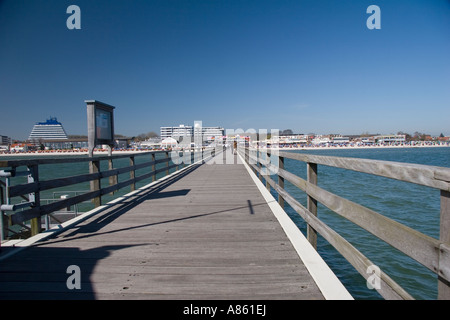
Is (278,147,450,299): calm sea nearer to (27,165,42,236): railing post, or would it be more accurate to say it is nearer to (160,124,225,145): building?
(27,165,42,236): railing post

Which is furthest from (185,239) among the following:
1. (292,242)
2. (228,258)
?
(292,242)

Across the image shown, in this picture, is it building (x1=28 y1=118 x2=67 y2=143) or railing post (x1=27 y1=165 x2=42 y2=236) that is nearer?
railing post (x1=27 y1=165 x2=42 y2=236)

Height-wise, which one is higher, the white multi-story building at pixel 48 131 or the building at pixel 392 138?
the white multi-story building at pixel 48 131

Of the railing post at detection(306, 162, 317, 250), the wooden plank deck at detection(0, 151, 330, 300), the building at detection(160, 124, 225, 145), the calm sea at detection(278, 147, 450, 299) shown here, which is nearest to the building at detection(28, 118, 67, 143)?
the building at detection(160, 124, 225, 145)

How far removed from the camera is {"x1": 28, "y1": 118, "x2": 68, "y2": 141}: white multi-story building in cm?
15862

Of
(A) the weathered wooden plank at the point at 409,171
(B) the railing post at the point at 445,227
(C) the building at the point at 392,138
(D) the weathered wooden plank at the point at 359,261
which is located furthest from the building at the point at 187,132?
(B) the railing post at the point at 445,227

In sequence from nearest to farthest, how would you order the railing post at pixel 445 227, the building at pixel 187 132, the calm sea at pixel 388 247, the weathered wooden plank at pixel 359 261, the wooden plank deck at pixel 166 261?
the railing post at pixel 445 227, the weathered wooden plank at pixel 359 261, the wooden plank deck at pixel 166 261, the calm sea at pixel 388 247, the building at pixel 187 132

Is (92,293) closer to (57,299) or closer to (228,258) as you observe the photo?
(57,299)

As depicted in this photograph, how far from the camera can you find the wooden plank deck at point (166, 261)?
2273 mm

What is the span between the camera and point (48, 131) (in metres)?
161

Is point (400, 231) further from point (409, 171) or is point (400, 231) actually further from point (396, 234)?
point (409, 171)

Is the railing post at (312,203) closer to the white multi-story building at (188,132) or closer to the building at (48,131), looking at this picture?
the white multi-story building at (188,132)

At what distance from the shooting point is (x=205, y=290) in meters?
2.27
